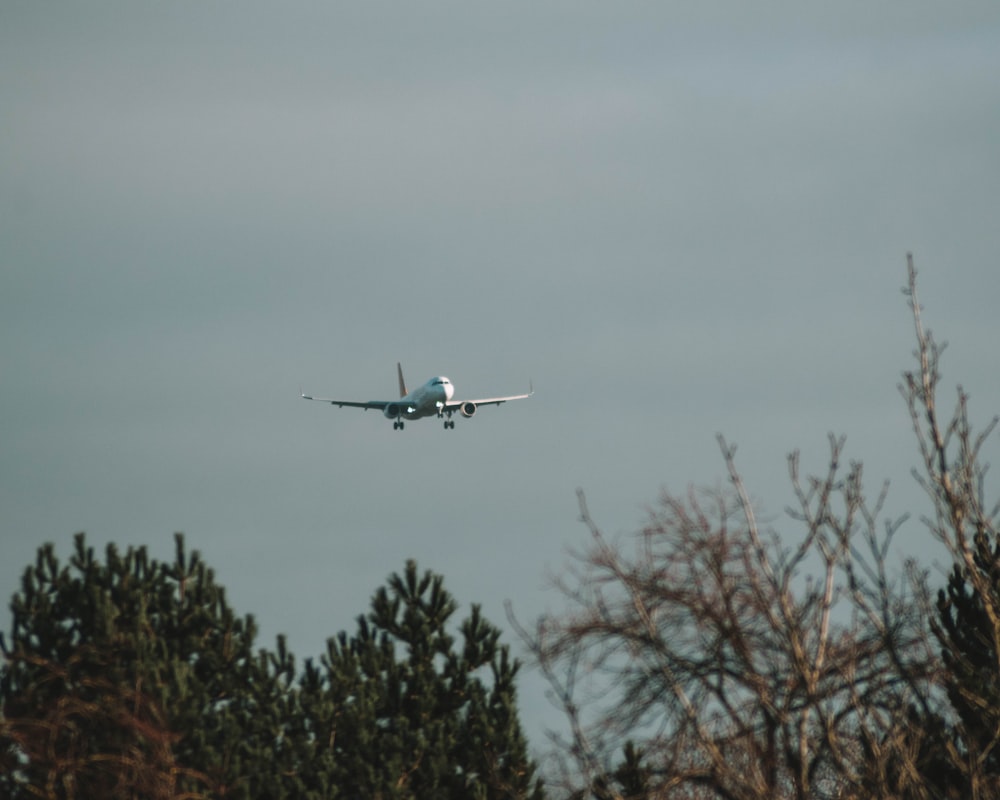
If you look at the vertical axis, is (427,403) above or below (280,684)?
above

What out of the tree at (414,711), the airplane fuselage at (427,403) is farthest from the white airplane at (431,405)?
the tree at (414,711)

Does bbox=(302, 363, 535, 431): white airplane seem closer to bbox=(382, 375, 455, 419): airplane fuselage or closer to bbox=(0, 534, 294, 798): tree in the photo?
bbox=(382, 375, 455, 419): airplane fuselage

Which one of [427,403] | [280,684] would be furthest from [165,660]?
[427,403]

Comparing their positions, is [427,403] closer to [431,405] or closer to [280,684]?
[431,405]

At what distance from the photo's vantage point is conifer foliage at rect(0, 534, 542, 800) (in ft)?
78.5

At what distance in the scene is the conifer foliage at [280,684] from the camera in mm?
23922

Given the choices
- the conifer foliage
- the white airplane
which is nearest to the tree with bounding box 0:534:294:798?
the conifer foliage

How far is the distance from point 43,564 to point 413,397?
59.4 metres

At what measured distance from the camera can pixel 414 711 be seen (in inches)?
1093

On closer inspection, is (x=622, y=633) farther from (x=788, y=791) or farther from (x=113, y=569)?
(x=113, y=569)

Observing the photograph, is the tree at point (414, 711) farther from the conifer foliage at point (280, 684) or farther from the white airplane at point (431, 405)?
the white airplane at point (431, 405)

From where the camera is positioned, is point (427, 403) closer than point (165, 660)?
No

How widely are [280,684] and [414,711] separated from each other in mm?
2764

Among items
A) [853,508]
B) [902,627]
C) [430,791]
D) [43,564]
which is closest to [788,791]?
[902,627]
